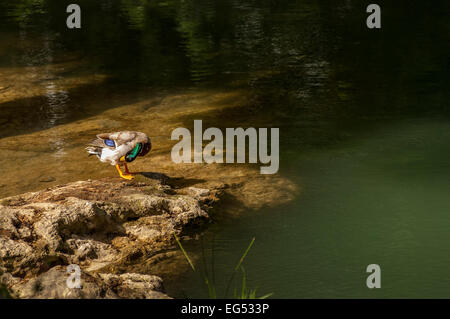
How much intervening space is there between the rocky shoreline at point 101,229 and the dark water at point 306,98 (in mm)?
449

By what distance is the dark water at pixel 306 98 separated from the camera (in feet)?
17.6

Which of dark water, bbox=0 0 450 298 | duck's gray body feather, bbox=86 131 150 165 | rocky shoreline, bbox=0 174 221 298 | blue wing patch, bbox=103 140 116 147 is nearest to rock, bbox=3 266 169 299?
rocky shoreline, bbox=0 174 221 298

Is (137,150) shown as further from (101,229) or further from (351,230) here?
(351,230)

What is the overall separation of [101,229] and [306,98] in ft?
16.3

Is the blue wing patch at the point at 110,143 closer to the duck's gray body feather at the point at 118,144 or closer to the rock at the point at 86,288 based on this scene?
the duck's gray body feather at the point at 118,144

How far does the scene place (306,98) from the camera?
380 inches

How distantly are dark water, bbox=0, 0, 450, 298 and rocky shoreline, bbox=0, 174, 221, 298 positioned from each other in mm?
449

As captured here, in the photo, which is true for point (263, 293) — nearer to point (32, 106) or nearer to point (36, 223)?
point (36, 223)

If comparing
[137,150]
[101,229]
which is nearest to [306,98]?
[137,150]

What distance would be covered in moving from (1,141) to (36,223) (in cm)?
348

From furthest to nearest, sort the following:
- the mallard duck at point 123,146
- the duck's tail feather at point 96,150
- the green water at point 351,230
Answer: the duck's tail feather at point 96,150, the mallard duck at point 123,146, the green water at point 351,230

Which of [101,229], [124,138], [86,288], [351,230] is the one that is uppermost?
[124,138]

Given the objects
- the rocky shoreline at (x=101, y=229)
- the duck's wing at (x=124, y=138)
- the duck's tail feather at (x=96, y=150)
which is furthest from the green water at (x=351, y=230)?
the duck's tail feather at (x=96, y=150)

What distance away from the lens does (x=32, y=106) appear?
9.89m
